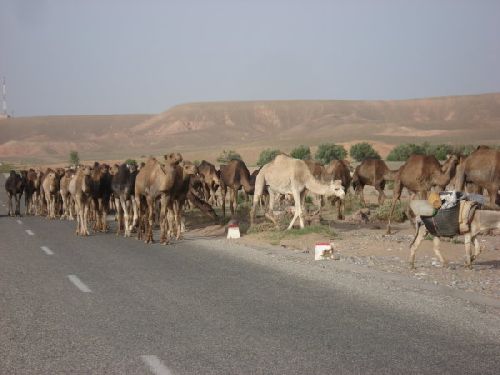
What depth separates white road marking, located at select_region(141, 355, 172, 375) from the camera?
7027 millimetres

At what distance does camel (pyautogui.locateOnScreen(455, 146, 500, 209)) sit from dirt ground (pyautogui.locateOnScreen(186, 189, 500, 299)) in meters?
1.42

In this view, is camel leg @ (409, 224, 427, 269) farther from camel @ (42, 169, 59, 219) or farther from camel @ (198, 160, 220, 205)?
camel @ (42, 169, 59, 219)

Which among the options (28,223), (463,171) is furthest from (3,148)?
(463,171)

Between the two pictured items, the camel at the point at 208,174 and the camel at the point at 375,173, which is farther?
the camel at the point at 208,174

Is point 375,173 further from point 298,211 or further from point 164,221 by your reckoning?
point 164,221

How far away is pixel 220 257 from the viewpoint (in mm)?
16812

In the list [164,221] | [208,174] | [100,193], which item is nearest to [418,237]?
[164,221]

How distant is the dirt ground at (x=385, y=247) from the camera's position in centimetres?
1362

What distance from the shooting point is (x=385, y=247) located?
730 inches

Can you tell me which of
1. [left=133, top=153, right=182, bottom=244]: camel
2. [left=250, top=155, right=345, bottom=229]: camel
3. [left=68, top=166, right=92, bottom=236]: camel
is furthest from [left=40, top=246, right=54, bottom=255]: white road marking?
[left=250, top=155, right=345, bottom=229]: camel

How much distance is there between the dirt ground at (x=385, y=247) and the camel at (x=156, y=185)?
7.76 ft

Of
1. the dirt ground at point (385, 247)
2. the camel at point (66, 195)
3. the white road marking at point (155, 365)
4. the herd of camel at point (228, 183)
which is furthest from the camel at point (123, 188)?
the white road marking at point (155, 365)

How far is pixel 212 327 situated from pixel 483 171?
13440 mm

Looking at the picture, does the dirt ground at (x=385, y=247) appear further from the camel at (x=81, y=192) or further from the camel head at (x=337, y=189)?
the camel at (x=81, y=192)
